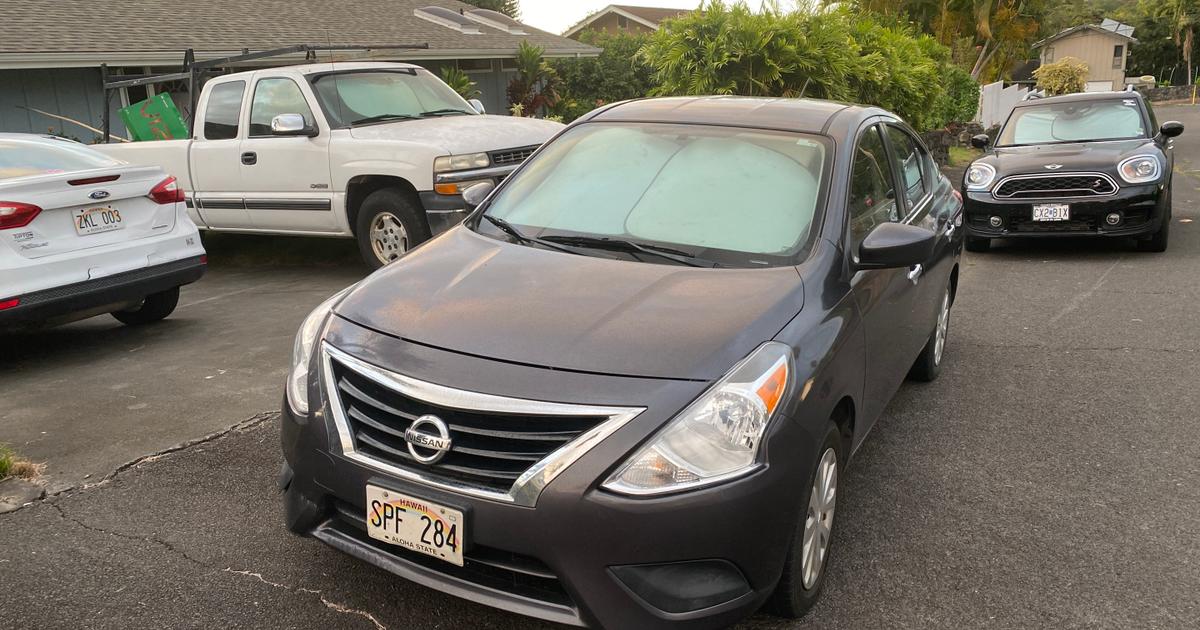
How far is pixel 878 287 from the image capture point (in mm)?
3779

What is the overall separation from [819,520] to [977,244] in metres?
7.37

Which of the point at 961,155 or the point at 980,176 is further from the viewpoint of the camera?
the point at 961,155

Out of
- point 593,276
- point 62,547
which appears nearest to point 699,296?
point 593,276

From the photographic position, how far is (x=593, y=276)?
10.8 feet

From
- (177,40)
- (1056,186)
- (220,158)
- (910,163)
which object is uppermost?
(177,40)

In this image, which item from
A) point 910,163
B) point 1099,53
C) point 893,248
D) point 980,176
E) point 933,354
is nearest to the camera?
point 893,248

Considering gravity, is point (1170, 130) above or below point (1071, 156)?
above

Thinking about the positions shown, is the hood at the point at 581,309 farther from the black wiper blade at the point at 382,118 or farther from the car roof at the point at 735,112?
the black wiper blade at the point at 382,118

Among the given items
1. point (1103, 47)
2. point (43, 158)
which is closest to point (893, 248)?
point (43, 158)

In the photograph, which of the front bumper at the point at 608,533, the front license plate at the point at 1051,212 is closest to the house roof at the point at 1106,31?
the front license plate at the point at 1051,212

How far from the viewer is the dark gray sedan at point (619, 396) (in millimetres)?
2559

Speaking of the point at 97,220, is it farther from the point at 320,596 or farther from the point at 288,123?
the point at 320,596

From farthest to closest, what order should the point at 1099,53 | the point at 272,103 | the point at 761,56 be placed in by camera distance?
1. the point at 1099,53
2. the point at 761,56
3. the point at 272,103

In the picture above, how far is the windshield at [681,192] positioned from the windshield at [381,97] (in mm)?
4686
